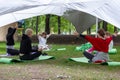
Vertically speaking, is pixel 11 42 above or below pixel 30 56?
above

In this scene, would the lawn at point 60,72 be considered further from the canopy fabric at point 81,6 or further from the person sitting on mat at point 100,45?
the canopy fabric at point 81,6

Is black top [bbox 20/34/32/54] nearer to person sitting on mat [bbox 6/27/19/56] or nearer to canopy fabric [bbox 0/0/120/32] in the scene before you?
canopy fabric [bbox 0/0/120/32]

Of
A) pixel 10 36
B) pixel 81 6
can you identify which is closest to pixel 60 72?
pixel 81 6

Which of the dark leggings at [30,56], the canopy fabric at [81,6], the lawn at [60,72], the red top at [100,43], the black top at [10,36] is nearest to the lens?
the lawn at [60,72]

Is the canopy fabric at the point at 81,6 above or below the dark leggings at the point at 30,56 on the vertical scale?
above

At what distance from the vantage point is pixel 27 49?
12.8 meters

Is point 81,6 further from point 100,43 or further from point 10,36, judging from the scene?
point 10,36

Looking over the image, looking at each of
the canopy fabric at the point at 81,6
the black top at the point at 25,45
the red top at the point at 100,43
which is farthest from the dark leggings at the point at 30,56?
the red top at the point at 100,43

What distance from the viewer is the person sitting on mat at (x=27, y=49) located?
12.7 metres

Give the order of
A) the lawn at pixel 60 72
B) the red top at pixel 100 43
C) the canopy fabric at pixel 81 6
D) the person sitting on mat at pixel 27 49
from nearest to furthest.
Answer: the lawn at pixel 60 72, the canopy fabric at pixel 81 6, the red top at pixel 100 43, the person sitting on mat at pixel 27 49

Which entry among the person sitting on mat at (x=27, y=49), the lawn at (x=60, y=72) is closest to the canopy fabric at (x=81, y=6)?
the person sitting on mat at (x=27, y=49)

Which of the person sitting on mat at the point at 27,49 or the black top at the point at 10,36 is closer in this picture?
the person sitting on mat at the point at 27,49

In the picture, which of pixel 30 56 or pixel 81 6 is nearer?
pixel 81 6

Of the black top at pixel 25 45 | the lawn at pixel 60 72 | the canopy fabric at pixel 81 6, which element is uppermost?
the canopy fabric at pixel 81 6
